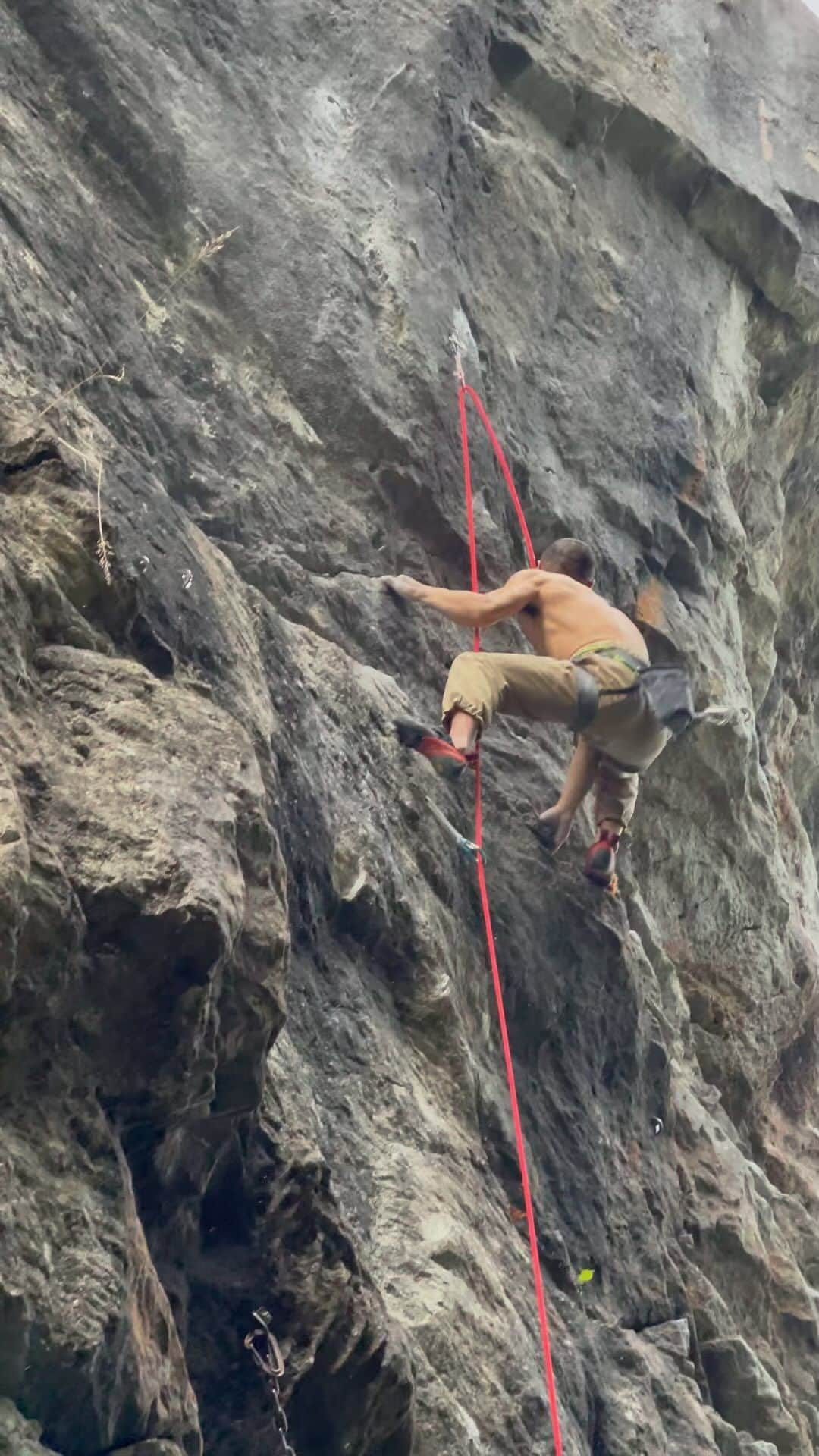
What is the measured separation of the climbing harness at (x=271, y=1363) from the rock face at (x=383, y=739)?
4 cm

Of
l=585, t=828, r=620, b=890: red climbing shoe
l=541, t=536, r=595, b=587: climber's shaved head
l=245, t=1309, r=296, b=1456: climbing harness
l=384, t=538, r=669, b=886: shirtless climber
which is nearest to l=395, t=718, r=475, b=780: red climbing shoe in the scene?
l=384, t=538, r=669, b=886: shirtless climber

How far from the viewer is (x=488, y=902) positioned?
6883 millimetres

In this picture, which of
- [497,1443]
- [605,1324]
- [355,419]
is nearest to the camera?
[497,1443]

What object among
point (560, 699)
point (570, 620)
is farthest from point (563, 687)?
point (570, 620)

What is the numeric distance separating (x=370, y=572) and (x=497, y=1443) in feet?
12.1

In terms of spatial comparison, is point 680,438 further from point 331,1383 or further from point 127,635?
point 331,1383

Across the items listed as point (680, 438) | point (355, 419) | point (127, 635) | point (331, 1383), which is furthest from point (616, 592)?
point (331, 1383)

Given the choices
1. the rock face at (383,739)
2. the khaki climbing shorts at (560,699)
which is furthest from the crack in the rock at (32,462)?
the khaki climbing shorts at (560,699)

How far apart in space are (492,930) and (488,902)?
0.12 m

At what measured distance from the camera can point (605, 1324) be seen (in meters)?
6.42

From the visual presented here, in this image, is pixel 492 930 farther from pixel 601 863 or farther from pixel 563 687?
A: pixel 563 687

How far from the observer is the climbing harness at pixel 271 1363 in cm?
402

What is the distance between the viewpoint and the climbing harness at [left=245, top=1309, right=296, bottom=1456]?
4.02 m

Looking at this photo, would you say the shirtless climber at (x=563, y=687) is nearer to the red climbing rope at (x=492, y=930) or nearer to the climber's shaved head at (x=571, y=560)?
the climber's shaved head at (x=571, y=560)
